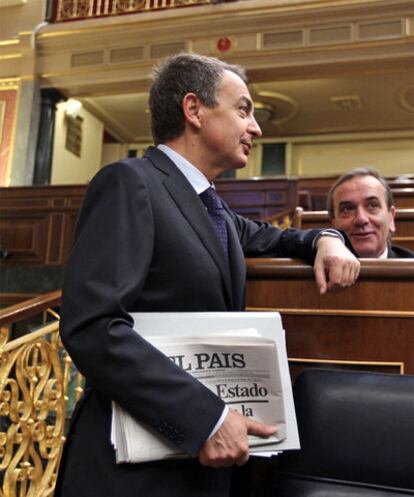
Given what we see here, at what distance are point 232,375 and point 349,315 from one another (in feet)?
1.41

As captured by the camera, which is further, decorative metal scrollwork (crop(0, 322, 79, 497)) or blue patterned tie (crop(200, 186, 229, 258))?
decorative metal scrollwork (crop(0, 322, 79, 497))

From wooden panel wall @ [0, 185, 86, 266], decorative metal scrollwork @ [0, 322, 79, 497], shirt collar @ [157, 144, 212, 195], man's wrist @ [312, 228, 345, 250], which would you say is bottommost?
decorative metal scrollwork @ [0, 322, 79, 497]

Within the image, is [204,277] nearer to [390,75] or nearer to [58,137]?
[390,75]

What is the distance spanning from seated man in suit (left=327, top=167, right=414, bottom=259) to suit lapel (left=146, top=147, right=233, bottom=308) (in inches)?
37.2

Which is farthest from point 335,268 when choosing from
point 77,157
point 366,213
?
point 77,157

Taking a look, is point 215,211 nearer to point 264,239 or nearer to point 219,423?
point 264,239

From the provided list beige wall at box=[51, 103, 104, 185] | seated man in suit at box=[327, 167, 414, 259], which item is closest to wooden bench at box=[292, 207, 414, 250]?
seated man in suit at box=[327, 167, 414, 259]

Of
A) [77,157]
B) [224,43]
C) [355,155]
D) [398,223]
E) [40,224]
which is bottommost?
[398,223]

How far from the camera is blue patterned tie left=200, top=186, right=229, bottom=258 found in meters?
1.12

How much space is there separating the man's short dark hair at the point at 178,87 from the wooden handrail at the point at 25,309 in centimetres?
88

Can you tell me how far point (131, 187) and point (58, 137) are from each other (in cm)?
737

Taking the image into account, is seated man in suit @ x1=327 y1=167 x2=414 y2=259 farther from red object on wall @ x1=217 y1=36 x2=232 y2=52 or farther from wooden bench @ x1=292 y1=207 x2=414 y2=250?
red object on wall @ x1=217 y1=36 x2=232 y2=52

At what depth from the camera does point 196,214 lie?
3.38 ft

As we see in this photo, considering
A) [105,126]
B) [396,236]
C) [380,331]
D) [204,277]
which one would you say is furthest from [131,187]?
[105,126]
